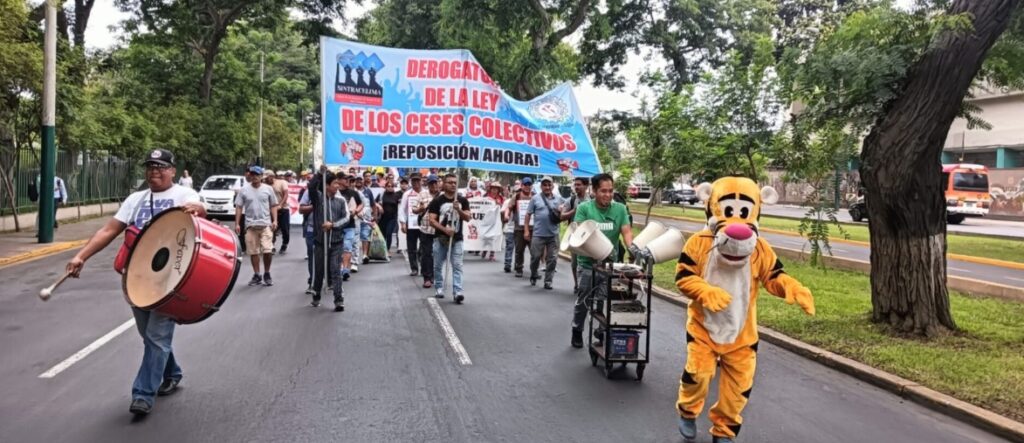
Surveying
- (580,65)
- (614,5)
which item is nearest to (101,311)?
(614,5)

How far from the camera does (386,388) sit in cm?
580

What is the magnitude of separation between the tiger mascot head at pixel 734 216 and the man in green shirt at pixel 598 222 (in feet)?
6.67

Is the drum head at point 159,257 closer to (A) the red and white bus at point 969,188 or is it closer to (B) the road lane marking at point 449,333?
(B) the road lane marking at point 449,333

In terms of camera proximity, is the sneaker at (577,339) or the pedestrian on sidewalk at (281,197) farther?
the pedestrian on sidewalk at (281,197)

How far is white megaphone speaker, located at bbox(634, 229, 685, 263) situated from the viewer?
5840 millimetres

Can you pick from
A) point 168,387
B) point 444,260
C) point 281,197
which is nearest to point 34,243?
point 281,197

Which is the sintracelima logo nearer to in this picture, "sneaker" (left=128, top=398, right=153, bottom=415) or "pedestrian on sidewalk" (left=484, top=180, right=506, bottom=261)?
"pedestrian on sidewalk" (left=484, top=180, right=506, bottom=261)

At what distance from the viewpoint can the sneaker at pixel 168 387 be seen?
5473mm

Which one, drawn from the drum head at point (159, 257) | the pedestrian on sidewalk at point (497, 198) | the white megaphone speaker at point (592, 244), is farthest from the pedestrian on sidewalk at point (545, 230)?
the drum head at point (159, 257)

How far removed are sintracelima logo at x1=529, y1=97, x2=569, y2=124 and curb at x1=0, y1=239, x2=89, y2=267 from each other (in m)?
10.2

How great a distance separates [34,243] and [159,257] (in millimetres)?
14250

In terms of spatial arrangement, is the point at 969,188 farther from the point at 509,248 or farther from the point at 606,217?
the point at 606,217

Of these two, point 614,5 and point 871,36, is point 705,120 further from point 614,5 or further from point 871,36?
point 614,5

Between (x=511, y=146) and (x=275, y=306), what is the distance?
143 inches
